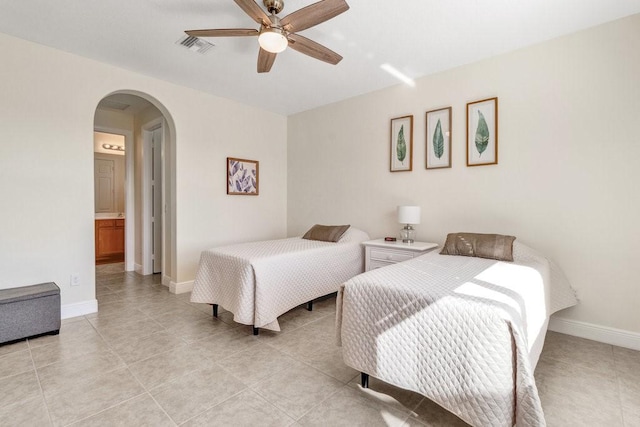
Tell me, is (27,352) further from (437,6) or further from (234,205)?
(437,6)

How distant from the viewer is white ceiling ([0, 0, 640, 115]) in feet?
7.35

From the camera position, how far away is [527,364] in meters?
1.23

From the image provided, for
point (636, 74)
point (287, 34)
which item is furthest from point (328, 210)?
point (636, 74)

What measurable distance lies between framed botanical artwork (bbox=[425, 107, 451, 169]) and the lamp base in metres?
0.74

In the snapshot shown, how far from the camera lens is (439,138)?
3.38 m

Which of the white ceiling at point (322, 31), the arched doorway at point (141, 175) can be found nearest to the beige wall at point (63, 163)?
the white ceiling at point (322, 31)

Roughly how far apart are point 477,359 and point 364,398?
0.75m

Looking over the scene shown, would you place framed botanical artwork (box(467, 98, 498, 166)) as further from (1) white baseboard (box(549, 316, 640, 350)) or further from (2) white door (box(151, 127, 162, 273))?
(2) white door (box(151, 127, 162, 273))

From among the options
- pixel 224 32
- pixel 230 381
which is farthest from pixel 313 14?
pixel 230 381

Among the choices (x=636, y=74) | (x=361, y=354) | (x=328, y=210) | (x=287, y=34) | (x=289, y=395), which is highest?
(x=287, y=34)

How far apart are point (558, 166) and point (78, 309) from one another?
4.78m

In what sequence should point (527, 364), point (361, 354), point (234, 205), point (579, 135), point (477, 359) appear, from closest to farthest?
point (527, 364) → point (477, 359) → point (361, 354) → point (579, 135) → point (234, 205)

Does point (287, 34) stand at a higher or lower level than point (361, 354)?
higher

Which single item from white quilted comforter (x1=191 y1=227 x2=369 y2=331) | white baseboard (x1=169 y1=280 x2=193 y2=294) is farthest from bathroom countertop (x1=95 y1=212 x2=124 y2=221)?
white quilted comforter (x1=191 y1=227 x2=369 y2=331)
